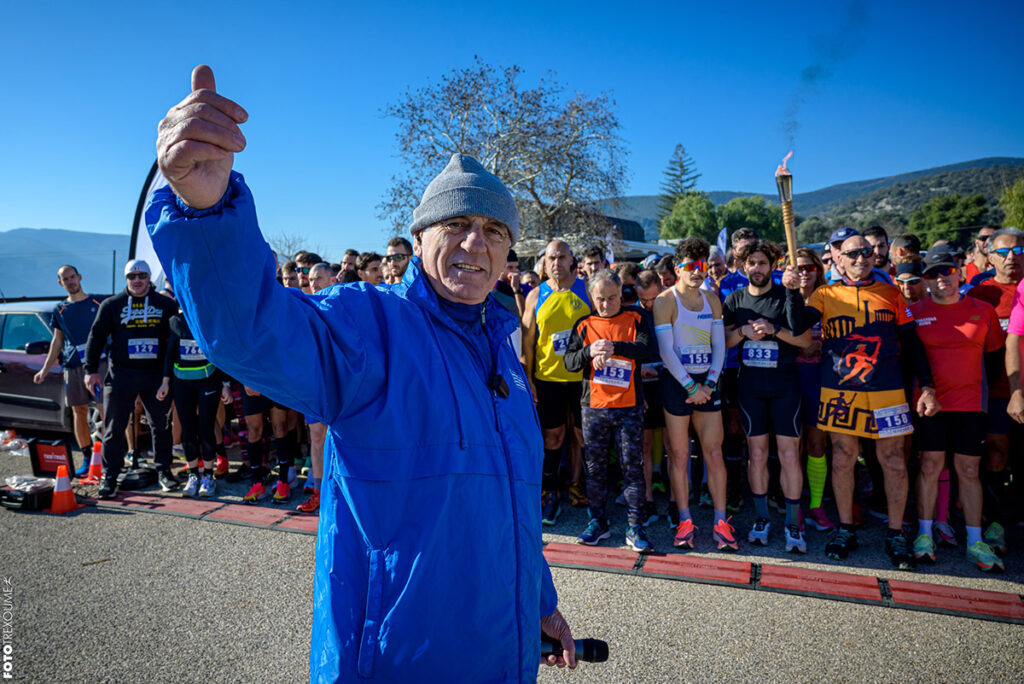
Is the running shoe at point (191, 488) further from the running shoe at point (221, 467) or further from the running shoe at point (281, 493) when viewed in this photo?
the running shoe at point (281, 493)

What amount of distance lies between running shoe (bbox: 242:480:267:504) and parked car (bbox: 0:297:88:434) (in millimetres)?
3367

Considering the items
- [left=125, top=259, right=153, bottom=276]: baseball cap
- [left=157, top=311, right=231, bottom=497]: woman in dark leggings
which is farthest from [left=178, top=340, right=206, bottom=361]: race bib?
[left=125, top=259, right=153, bottom=276]: baseball cap

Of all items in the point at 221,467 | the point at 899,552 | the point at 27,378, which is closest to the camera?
the point at 899,552

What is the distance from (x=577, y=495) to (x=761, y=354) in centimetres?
235

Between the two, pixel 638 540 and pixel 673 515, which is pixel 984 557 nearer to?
pixel 673 515

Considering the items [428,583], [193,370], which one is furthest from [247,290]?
[193,370]

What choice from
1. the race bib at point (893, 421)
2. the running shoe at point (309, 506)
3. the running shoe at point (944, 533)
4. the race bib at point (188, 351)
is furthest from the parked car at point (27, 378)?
the running shoe at point (944, 533)

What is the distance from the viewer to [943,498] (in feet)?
16.1

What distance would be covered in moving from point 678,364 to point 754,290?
3.15 ft

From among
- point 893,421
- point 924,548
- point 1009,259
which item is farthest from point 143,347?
point 1009,259

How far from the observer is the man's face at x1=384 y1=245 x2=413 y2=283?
20.6 feet

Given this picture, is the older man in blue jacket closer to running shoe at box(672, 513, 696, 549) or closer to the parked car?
running shoe at box(672, 513, 696, 549)

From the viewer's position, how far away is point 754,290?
518 cm

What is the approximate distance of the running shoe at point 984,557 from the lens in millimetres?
4324
